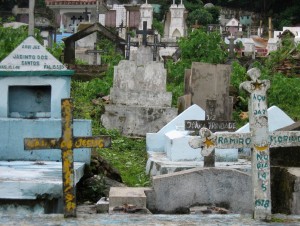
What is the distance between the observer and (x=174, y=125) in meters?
11.0

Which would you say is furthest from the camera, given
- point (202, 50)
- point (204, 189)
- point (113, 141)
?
point (202, 50)

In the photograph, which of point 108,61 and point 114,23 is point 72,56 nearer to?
point 108,61

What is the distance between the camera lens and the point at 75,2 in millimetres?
40094

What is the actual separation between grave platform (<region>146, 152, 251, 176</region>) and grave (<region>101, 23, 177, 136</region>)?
3.43 m

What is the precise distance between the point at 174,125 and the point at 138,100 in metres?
3.47

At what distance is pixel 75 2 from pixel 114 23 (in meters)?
4.35

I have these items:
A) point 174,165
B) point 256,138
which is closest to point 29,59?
point 174,165

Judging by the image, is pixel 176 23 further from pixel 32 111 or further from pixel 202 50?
pixel 32 111

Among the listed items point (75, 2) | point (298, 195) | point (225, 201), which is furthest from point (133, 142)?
point (75, 2)

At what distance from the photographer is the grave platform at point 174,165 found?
29.6ft

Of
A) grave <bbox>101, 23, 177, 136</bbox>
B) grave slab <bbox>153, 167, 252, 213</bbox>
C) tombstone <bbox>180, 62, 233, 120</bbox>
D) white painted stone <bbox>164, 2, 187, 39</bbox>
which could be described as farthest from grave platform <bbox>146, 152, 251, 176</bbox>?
white painted stone <bbox>164, 2, 187, 39</bbox>

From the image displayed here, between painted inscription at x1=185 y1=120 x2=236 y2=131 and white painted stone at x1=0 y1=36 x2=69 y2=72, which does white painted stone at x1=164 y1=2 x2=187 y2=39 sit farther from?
white painted stone at x1=0 y1=36 x2=69 y2=72

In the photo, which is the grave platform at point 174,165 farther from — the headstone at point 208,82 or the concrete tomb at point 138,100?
the concrete tomb at point 138,100

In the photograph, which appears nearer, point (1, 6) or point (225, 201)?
point (225, 201)
